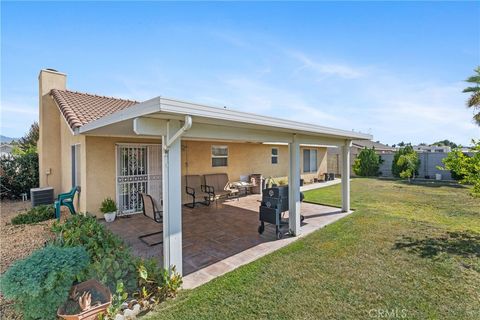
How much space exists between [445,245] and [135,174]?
29.1 feet

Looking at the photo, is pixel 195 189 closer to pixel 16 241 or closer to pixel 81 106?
pixel 81 106

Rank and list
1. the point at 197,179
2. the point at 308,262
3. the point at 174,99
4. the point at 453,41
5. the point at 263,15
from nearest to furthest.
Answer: the point at 174,99
the point at 308,262
the point at 263,15
the point at 453,41
the point at 197,179

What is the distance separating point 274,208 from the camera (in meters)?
5.83

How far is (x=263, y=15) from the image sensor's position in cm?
731

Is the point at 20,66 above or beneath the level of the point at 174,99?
above

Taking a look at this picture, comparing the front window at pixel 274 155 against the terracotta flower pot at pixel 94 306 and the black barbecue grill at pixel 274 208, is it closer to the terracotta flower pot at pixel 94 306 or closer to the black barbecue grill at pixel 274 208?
the black barbecue grill at pixel 274 208

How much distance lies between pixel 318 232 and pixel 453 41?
8166 mm

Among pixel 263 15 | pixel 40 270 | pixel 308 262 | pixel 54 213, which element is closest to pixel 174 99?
pixel 40 270

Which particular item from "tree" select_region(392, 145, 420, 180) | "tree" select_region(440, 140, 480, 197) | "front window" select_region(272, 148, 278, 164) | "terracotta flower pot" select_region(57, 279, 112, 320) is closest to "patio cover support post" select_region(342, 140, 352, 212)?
"tree" select_region(440, 140, 480, 197)

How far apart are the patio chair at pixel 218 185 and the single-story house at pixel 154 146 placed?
1.27 ft

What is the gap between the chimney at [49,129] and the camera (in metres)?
9.14

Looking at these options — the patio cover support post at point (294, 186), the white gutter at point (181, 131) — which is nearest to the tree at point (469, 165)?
the patio cover support post at point (294, 186)

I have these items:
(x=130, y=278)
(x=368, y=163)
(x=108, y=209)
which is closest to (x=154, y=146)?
(x=108, y=209)

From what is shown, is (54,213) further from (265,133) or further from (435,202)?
(435,202)
